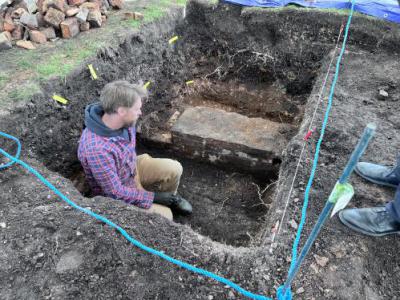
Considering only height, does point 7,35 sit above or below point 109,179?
above

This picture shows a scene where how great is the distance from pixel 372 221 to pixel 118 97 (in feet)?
7.25

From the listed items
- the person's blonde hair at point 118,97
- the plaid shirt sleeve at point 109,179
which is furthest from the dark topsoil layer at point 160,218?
the person's blonde hair at point 118,97

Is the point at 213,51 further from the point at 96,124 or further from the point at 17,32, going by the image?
the point at 96,124

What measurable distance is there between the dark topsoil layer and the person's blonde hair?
78 centimetres

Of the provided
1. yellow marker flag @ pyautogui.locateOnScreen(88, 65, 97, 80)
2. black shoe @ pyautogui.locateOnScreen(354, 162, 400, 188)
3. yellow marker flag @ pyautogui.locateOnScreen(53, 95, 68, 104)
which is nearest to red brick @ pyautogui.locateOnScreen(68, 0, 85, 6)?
yellow marker flag @ pyautogui.locateOnScreen(88, 65, 97, 80)

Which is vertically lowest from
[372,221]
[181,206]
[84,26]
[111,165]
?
[181,206]

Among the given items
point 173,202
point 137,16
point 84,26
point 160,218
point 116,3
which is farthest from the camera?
point 116,3

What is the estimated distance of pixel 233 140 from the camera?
394 centimetres

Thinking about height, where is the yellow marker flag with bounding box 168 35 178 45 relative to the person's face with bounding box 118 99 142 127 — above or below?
below

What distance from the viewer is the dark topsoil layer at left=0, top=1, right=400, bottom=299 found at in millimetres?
2047

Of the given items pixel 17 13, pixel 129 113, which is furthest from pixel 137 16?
pixel 129 113

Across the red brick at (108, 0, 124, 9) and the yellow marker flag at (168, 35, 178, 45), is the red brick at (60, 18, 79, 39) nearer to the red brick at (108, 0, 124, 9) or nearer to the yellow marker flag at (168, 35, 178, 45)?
the red brick at (108, 0, 124, 9)

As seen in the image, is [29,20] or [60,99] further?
[29,20]

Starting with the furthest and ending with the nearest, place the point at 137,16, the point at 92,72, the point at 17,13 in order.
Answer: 1. the point at 137,16
2. the point at 17,13
3. the point at 92,72
